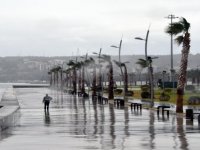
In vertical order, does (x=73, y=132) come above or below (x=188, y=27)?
below

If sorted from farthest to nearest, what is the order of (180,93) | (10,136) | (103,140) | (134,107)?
(134,107) < (180,93) < (10,136) < (103,140)

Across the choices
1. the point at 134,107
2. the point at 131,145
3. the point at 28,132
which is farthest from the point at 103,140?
the point at 134,107

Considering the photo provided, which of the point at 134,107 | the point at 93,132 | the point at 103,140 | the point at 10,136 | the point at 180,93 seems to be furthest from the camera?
the point at 134,107

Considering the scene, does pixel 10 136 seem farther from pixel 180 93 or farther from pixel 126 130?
pixel 180 93

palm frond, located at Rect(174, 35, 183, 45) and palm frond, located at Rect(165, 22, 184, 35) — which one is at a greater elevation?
palm frond, located at Rect(165, 22, 184, 35)

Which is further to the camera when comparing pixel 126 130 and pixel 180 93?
pixel 180 93

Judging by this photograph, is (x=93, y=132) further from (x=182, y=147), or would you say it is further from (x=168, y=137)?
(x=182, y=147)

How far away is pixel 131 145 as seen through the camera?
71.1 ft

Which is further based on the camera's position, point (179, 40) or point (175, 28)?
point (179, 40)

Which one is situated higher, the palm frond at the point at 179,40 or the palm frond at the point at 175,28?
the palm frond at the point at 175,28

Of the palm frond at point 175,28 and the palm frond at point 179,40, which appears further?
the palm frond at point 179,40

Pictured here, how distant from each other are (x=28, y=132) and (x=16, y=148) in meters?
7.39

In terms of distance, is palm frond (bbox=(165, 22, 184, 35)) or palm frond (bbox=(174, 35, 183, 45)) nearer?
palm frond (bbox=(165, 22, 184, 35))

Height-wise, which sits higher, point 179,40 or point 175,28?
point 175,28
